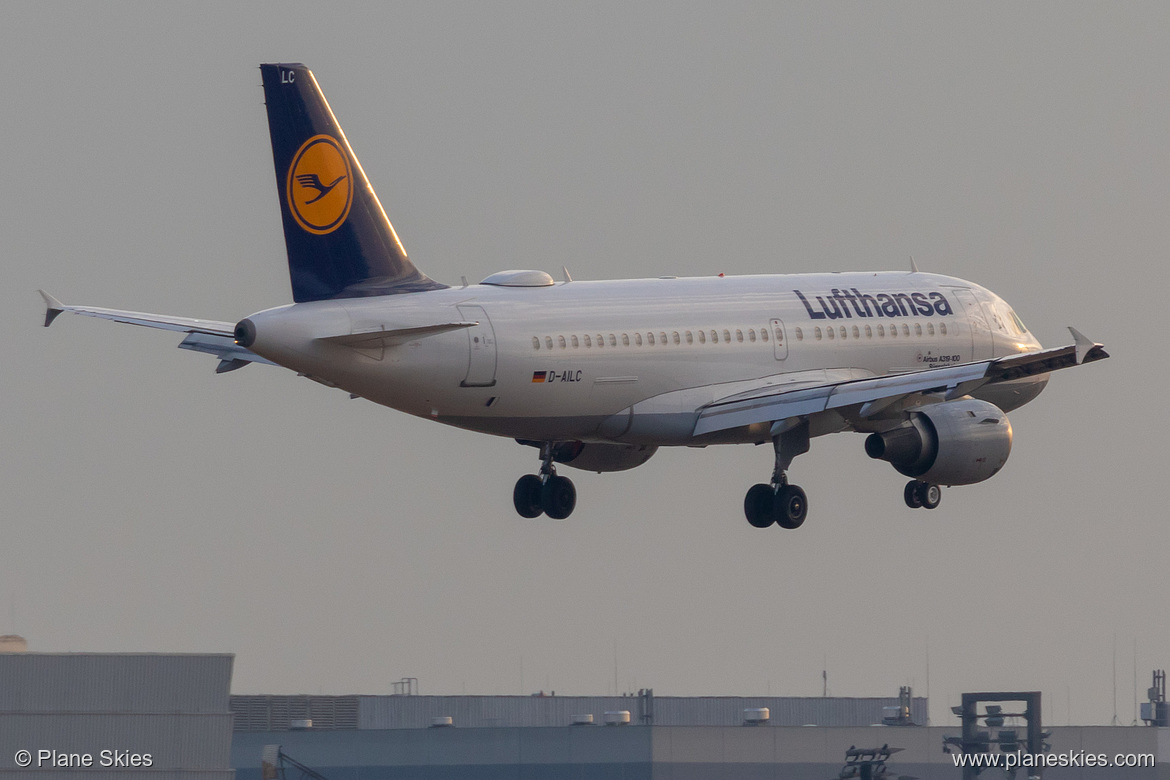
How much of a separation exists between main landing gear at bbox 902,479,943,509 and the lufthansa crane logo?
1832cm

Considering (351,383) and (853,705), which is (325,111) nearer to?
(351,383)

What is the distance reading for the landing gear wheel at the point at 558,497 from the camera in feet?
217

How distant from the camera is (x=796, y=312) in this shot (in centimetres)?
6644

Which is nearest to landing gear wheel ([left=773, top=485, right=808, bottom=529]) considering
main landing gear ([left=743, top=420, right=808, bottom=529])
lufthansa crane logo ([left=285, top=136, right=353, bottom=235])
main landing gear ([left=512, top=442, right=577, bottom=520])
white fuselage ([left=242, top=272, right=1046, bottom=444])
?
main landing gear ([left=743, top=420, right=808, bottom=529])

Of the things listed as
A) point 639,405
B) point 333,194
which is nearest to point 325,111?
point 333,194

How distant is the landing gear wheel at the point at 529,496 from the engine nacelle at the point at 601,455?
1.16m

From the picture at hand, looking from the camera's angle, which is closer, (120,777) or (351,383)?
(351,383)

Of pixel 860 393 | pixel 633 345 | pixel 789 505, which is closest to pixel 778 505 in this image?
pixel 789 505

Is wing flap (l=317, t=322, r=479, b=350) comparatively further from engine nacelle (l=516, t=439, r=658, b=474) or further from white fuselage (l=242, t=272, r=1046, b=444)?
engine nacelle (l=516, t=439, r=658, b=474)

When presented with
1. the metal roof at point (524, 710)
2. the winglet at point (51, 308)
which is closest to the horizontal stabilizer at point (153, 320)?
the winglet at point (51, 308)

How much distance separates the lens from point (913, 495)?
218 feet

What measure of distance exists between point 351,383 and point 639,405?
876 cm

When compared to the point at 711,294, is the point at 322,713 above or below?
below

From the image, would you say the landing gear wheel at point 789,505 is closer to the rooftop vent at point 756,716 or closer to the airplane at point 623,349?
the airplane at point 623,349
